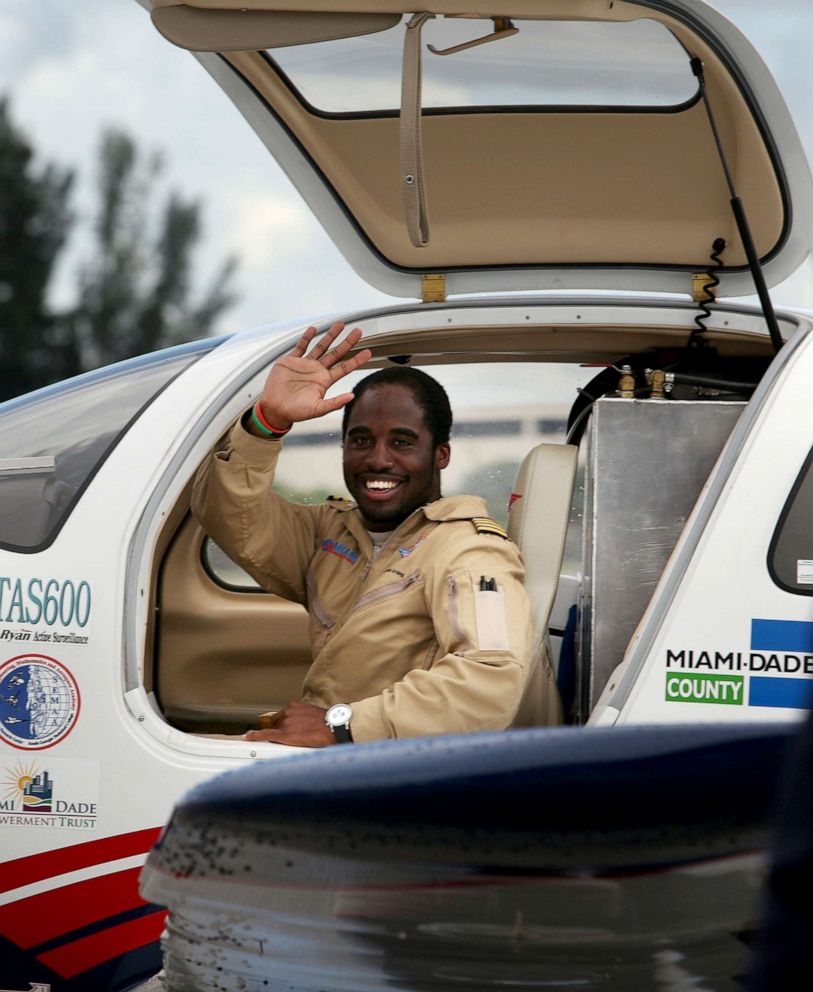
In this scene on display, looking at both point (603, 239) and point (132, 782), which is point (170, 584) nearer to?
point (132, 782)

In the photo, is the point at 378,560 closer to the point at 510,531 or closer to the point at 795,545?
the point at 510,531

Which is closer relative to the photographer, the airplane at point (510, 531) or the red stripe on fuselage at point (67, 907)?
the airplane at point (510, 531)

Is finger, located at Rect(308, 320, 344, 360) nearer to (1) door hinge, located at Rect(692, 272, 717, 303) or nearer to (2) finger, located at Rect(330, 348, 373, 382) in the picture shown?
(2) finger, located at Rect(330, 348, 373, 382)

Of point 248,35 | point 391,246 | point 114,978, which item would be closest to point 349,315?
point 391,246

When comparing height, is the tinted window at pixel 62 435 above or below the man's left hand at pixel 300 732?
above

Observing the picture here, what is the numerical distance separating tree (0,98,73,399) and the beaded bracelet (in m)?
18.9

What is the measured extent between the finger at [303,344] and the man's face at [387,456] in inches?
13.4

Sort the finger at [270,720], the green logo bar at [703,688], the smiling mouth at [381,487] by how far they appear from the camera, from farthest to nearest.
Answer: the smiling mouth at [381,487] < the finger at [270,720] < the green logo bar at [703,688]

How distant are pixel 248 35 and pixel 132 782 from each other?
1363 millimetres

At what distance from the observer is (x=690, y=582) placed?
86.1 inches

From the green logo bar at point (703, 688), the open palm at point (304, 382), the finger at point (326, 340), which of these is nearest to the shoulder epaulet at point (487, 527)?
the open palm at point (304, 382)

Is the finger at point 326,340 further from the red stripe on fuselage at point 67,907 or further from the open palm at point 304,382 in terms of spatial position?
the red stripe on fuselage at point 67,907

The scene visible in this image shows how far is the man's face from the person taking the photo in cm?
293

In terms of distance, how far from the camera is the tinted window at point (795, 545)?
2189 millimetres
